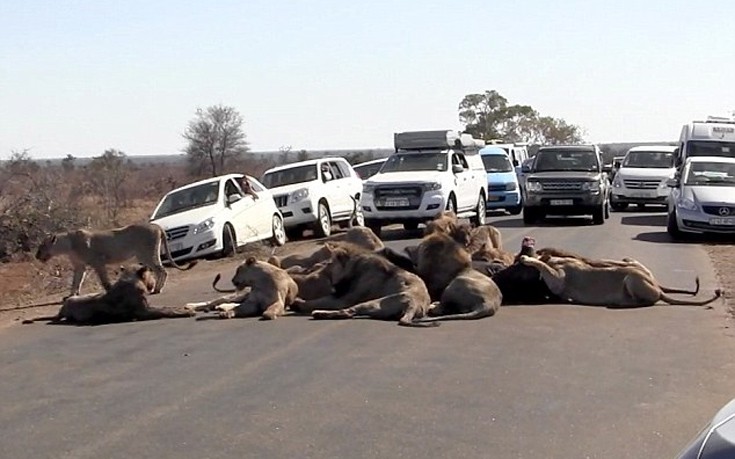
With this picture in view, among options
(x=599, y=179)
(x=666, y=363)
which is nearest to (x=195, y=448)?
(x=666, y=363)

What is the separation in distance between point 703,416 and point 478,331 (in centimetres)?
392

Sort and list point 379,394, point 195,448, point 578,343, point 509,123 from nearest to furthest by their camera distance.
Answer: point 195,448, point 379,394, point 578,343, point 509,123

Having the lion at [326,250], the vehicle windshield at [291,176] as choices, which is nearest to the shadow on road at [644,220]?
the vehicle windshield at [291,176]

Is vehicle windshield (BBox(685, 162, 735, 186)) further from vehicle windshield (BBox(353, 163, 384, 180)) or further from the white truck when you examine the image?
vehicle windshield (BBox(353, 163, 384, 180))

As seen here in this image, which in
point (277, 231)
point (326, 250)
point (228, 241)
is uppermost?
point (326, 250)

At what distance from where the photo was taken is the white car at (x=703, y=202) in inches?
916

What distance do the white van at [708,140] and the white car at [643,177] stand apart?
279 cm

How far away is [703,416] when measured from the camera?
7.80m

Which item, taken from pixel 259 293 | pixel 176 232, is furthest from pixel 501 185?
pixel 259 293

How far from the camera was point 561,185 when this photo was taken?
28.9m

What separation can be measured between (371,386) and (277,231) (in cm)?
1523

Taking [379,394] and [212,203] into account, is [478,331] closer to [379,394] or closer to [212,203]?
[379,394]

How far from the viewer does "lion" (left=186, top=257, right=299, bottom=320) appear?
42.2 feet

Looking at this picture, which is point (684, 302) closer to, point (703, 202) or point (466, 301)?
point (466, 301)
